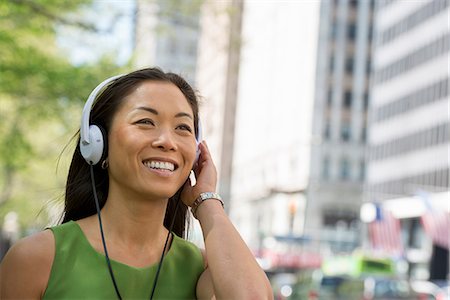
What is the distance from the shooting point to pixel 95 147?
2893mm

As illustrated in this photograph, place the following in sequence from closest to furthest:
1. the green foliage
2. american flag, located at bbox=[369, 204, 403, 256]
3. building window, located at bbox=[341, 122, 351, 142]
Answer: the green foliage < american flag, located at bbox=[369, 204, 403, 256] < building window, located at bbox=[341, 122, 351, 142]

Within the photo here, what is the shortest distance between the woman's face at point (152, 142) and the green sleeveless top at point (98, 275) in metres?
0.18

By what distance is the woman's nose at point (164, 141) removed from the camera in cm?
280

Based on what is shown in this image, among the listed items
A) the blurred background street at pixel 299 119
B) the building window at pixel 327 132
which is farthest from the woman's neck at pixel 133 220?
the building window at pixel 327 132

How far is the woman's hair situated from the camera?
2955 millimetres

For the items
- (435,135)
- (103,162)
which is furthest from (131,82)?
(435,135)

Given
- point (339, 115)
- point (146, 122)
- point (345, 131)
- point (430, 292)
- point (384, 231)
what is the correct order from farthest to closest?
point (345, 131), point (339, 115), point (384, 231), point (430, 292), point (146, 122)

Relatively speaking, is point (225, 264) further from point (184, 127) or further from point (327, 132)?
point (327, 132)

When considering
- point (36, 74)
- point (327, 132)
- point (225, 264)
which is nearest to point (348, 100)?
point (327, 132)

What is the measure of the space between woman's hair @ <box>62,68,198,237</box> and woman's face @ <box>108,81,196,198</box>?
0.12ft

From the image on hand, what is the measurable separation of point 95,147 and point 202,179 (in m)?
0.33

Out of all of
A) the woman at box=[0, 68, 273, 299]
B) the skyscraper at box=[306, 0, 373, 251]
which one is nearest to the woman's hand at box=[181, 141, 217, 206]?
the woman at box=[0, 68, 273, 299]

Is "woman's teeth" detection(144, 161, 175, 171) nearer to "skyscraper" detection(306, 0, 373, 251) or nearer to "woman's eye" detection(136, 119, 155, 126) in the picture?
"woman's eye" detection(136, 119, 155, 126)

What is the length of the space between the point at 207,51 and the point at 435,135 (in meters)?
82.1
